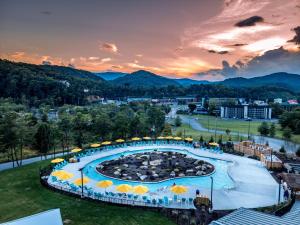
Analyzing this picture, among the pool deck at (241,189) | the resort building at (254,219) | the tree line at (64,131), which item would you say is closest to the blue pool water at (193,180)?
the pool deck at (241,189)

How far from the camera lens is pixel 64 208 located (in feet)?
57.3

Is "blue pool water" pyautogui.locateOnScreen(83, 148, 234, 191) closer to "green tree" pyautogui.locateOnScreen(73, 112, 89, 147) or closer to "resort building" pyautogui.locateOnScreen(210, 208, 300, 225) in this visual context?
"green tree" pyautogui.locateOnScreen(73, 112, 89, 147)

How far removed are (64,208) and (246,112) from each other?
297 ft

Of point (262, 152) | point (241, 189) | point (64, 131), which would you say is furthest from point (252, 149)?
point (64, 131)

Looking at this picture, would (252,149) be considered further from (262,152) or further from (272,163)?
(272,163)

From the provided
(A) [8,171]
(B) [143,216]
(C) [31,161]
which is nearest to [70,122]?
(C) [31,161]

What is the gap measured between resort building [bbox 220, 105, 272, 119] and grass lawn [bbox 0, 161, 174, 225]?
281 feet

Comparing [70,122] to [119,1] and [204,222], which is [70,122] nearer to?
[119,1]

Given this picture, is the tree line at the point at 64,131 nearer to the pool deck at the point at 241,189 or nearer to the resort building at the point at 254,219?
the pool deck at the point at 241,189

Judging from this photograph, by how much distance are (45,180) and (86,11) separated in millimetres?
26275

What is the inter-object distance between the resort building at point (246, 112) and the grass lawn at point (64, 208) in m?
85.7

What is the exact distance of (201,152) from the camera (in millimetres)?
36156

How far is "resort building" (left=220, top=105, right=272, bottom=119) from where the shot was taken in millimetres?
94375

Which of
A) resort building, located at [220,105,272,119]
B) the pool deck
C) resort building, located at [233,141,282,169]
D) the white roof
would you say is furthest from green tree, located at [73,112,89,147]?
resort building, located at [220,105,272,119]
